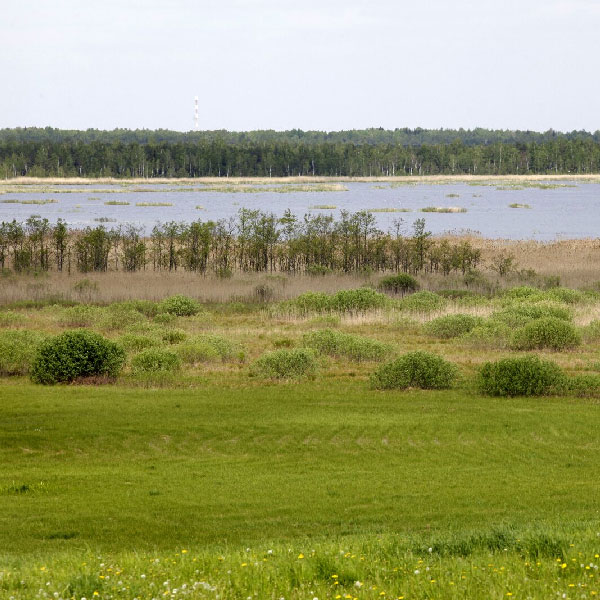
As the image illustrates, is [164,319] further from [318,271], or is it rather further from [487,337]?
[318,271]

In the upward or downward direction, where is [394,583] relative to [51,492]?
upward

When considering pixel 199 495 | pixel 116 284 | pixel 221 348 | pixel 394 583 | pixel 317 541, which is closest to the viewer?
pixel 394 583

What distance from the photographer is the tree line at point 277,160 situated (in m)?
151

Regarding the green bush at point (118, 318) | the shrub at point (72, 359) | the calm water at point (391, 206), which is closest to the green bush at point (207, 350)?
the shrub at point (72, 359)

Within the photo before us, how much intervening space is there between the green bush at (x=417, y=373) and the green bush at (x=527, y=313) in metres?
8.18

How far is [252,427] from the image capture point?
15.7 m

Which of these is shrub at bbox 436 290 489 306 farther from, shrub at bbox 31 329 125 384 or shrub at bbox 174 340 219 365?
shrub at bbox 31 329 125 384

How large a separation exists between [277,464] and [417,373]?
6.74 metres

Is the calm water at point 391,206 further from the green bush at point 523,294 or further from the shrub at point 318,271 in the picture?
the green bush at point 523,294

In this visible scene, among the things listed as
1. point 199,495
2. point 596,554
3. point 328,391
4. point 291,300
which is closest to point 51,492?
point 199,495

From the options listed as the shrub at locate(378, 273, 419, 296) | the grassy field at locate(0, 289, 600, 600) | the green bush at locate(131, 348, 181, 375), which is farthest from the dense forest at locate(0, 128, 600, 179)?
the grassy field at locate(0, 289, 600, 600)

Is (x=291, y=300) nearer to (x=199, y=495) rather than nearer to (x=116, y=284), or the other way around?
(x=116, y=284)

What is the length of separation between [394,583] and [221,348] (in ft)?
55.1

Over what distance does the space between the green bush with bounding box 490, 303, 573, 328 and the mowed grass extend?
9130 millimetres
